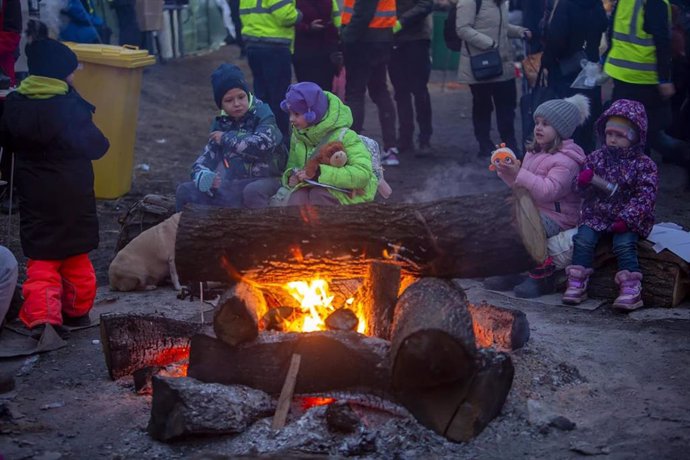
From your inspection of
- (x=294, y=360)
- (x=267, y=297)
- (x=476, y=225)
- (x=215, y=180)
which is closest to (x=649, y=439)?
(x=476, y=225)

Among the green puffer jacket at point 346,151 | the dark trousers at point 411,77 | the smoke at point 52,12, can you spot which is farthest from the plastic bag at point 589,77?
the smoke at point 52,12

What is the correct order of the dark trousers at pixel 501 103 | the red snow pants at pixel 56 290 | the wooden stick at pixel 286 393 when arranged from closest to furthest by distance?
the wooden stick at pixel 286 393
the red snow pants at pixel 56 290
the dark trousers at pixel 501 103

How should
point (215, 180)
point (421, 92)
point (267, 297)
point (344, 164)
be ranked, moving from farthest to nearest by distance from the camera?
1. point (421, 92)
2. point (215, 180)
3. point (344, 164)
4. point (267, 297)

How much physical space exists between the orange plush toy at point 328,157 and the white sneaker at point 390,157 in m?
4.47

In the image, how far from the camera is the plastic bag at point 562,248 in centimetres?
668

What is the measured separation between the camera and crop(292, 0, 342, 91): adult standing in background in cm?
1002

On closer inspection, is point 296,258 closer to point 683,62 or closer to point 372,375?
point 372,375

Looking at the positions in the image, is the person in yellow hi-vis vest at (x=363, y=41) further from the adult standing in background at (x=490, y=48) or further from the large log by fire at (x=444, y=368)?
the large log by fire at (x=444, y=368)

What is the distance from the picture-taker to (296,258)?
4.93 meters

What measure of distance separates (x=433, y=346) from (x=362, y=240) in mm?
838

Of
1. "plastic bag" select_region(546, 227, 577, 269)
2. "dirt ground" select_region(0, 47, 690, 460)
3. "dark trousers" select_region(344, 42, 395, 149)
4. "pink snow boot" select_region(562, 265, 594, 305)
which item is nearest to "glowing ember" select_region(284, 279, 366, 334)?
"dirt ground" select_region(0, 47, 690, 460)

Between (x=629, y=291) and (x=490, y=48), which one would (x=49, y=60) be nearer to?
(x=629, y=291)

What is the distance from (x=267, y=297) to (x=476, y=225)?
4.41 feet

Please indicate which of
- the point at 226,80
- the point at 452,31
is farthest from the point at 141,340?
the point at 452,31
